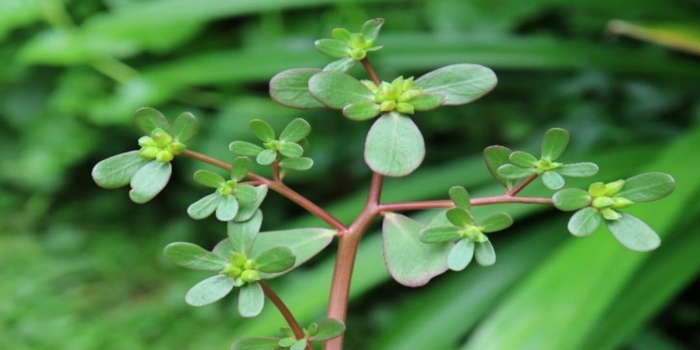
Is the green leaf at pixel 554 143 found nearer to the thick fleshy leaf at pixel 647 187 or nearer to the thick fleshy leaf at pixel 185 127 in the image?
the thick fleshy leaf at pixel 647 187

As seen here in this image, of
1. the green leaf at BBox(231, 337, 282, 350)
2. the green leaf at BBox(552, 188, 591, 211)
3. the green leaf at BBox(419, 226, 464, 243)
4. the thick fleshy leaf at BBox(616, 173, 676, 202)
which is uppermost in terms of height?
the green leaf at BBox(231, 337, 282, 350)

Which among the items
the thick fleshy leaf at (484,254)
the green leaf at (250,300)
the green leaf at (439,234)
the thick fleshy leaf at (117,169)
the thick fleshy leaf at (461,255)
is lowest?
the thick fleshy leaf at (484,254)

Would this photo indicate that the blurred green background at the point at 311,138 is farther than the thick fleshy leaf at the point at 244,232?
Yes

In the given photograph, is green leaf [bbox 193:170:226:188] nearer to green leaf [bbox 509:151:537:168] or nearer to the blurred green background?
green leaf [bbox 509:151:537:168]

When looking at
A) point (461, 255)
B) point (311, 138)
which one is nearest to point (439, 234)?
point (461, 255)

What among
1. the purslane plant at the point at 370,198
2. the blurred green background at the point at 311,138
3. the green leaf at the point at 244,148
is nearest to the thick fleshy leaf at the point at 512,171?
the purslane plant at the point at 370,198

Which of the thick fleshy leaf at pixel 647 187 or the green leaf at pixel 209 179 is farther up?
the green leaf at pixel 209 179

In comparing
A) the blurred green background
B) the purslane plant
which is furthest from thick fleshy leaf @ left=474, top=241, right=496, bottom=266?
the blurred green background

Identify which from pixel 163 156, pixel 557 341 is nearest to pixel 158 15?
pixel 557 341
